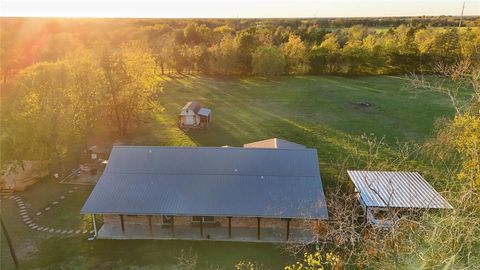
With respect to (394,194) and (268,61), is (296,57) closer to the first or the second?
(268,61)

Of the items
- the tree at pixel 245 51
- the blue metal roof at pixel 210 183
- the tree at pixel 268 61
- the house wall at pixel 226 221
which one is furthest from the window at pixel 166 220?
the tree at pixel 245 51

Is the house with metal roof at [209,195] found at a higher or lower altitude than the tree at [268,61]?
lower

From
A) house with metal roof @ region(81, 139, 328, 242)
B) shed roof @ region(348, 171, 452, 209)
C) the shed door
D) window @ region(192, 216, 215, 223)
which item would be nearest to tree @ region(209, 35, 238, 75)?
the shed door

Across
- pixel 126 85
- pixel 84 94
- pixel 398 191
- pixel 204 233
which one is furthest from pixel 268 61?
pixel 204 233

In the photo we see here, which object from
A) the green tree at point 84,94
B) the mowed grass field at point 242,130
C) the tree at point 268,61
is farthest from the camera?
the tree at point 268,61

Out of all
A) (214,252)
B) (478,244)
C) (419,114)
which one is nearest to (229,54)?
(419,114)

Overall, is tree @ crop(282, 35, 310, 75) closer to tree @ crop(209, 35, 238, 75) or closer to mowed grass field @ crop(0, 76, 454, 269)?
mowed grass field @ crop(0, 76, 454, 269)

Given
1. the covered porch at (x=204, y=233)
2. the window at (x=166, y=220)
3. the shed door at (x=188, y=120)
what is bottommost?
the covered porch at (x=204, y=233)

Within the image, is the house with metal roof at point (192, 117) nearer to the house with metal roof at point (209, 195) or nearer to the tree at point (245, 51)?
the house with metal roof at point (209, 195)
